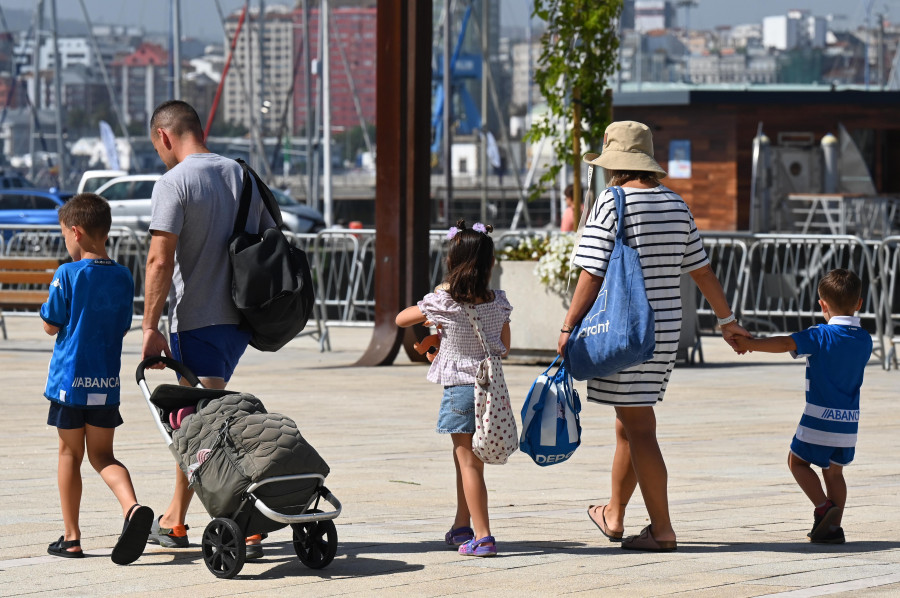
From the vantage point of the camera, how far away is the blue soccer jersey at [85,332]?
6199 mm

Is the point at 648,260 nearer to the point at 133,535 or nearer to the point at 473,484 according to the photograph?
the point at 473,484

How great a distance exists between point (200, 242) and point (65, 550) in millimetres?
1289

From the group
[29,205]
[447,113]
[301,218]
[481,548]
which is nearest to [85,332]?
[481,548]

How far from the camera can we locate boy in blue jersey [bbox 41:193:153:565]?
6.20 meters

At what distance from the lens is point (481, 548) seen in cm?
617

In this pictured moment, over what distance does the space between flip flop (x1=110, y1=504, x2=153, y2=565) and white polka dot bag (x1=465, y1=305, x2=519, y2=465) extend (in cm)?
128

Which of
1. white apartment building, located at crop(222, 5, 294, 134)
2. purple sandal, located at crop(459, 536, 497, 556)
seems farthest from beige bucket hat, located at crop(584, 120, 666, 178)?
white apartment building, located at crop(222, 5, 294, 134)

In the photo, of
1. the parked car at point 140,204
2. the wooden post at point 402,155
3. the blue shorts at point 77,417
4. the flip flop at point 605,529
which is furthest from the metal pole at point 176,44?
the flip flop at point 605,529

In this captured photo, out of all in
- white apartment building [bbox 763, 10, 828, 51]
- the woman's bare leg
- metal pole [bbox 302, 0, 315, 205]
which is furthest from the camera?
white apartment building [bbox 763, 10, 828, 51]

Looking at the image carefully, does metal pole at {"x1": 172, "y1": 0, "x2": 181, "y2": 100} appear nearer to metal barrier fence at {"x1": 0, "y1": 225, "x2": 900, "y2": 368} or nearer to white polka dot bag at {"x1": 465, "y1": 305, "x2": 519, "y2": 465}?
metal barrier fence at {"x1": 0, "y1": 225, "x2": 900, "y2": 368}

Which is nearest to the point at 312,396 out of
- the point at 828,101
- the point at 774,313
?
the point at 774,313

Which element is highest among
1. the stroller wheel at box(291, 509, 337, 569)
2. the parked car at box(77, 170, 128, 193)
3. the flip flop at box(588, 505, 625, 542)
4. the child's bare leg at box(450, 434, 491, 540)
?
the child's bare leg at box(450, 434, 491, 540)

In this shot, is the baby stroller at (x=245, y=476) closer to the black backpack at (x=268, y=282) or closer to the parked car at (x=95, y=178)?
the black backpack at (x=268, y=282)

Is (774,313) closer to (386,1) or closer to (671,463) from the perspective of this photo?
(386,1)
